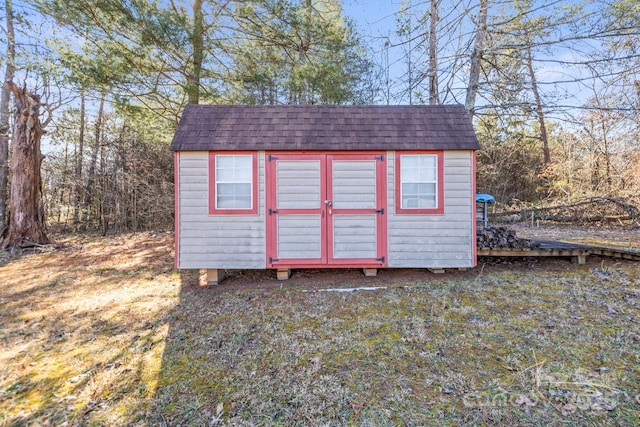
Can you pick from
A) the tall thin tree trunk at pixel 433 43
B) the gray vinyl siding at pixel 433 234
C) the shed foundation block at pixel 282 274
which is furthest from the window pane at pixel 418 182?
the tall thin tree trunk at pixel 433 43

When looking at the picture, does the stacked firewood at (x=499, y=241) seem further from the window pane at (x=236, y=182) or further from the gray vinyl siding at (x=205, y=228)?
the window pane at (x=236, y=182)

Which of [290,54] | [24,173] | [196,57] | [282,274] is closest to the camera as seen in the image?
[282,274]

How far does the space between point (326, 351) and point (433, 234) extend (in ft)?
9.36

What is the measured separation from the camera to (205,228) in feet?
15.3

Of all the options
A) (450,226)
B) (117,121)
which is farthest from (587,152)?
(117,121)

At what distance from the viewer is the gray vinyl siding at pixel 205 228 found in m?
4.63

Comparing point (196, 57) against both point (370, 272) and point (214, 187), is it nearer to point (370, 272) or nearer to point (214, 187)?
point (214, 187)

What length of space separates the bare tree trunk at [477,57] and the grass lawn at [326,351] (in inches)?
191

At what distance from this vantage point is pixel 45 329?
3.25 meters

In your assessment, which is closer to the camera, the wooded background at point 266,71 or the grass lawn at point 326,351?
the grass lawn at point 326,351

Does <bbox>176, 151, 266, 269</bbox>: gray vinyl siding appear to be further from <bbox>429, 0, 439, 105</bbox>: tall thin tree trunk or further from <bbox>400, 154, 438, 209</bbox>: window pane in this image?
<bbox>429, 0, 439, 105</bbox>: tall thin tree trunk

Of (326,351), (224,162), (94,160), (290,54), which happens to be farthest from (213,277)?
(94,160)

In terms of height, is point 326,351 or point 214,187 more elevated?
point 214,187

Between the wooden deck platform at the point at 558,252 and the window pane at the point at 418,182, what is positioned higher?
the window pane at the point at 418,182
